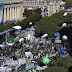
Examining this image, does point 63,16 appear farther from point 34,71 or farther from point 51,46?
point 34,71

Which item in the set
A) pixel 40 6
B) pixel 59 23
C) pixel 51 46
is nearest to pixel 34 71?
pixel 51 46

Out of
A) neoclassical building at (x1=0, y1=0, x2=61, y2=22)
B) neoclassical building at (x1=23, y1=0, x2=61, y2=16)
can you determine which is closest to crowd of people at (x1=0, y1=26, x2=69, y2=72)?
neoclassical building at (x1=0, y1=0, x2=61, y2=22)

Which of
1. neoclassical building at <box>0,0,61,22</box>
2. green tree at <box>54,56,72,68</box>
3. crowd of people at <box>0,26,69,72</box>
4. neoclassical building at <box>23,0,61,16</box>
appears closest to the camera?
green tree at <box>54,56,72,68</box>

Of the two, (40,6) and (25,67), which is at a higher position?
(25,67)

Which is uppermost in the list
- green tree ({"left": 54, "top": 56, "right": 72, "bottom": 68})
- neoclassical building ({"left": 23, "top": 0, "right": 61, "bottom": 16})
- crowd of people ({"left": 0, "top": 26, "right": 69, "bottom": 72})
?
green tree ({"left": 54, "top": 56, "right": 72, "bottom": 68})

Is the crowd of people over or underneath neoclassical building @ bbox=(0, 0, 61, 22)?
over

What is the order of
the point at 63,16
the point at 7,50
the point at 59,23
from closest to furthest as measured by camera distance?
1. the point at 7,50
2. the point at 59,23
3. the point at 63,16

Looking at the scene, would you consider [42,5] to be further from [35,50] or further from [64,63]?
[64,63]

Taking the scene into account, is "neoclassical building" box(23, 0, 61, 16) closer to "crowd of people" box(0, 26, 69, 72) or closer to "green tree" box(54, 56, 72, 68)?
"crowd of people" box(0, 26, 69, 72)

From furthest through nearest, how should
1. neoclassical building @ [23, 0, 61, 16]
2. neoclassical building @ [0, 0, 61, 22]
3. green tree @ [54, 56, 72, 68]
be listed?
neoclassical building @ [23, 0, 61, 16], neoclassical building @ [0, 0, 61, 22], green tree @ [54, 56, 72, 68]

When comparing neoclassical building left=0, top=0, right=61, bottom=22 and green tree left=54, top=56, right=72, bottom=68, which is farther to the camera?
neoclassical building left=0, top=0, right=61, bottom=22
